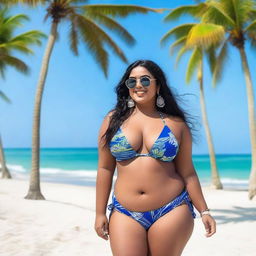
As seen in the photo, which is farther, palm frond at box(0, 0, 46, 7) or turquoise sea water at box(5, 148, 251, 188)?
turquoise sea water at box(5, 148, 251, 188)

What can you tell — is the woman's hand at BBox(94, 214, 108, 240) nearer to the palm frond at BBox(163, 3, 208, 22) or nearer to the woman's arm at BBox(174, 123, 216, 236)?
the woman's arm at BBox(174, 123, 216, 236)

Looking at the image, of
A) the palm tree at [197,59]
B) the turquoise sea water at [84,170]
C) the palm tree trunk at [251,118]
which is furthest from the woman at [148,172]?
the turquoise sea water at [84,170]

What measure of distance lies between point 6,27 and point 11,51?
178 cm

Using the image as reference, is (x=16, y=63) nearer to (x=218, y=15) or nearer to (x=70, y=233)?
(x=218, y=15)

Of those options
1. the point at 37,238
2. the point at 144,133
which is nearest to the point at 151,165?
the point at 144,133

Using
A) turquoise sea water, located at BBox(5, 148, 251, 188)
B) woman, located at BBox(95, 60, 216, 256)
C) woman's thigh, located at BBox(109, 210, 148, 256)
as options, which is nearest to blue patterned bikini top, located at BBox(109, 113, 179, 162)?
woman, located at BBox(95, 60, 216, 256)

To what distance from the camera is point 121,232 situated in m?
2.35

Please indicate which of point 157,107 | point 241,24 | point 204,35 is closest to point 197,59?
point 241,24

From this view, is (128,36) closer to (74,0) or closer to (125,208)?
(74,0)

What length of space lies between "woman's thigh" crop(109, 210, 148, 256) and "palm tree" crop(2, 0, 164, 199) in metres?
10.6

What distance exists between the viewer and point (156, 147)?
241cm

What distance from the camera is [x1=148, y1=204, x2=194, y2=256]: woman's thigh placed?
7.68ft

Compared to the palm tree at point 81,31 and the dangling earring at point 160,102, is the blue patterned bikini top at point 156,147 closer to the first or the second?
the dangling earring at point 160,102

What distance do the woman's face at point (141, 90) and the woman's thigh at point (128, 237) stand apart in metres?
0.75
